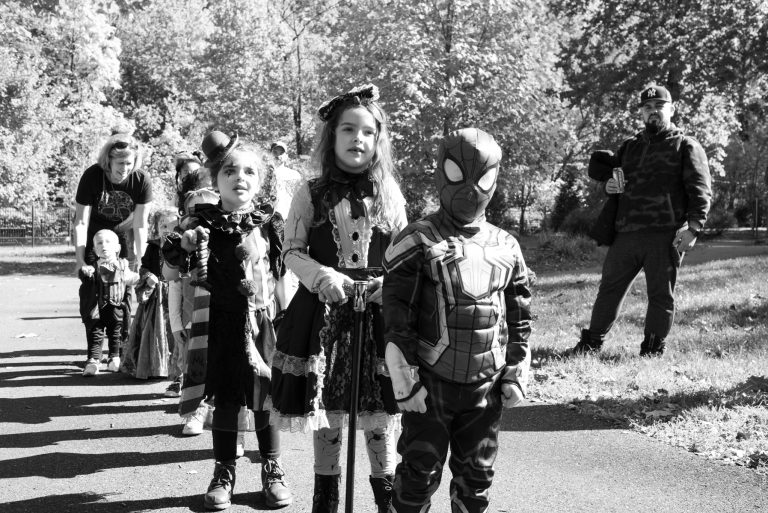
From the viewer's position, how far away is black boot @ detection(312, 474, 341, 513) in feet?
12.3

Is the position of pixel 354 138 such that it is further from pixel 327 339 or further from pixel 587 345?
pixel 587 345

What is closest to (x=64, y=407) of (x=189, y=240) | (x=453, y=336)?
(x=189, y=240)

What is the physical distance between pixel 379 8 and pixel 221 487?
18184 millimetres

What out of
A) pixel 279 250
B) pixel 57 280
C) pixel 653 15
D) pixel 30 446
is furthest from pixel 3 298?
pixel 653 15

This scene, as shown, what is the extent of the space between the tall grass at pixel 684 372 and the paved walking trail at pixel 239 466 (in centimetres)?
27

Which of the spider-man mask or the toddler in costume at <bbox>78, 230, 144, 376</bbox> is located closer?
the spider-man mask

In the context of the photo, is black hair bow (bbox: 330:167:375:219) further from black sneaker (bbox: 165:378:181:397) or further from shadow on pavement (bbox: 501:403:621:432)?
A: black sneaker (bbox: 165:378:181:397)

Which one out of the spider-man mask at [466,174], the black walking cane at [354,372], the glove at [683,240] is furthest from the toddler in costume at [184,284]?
the glove at [683,240]

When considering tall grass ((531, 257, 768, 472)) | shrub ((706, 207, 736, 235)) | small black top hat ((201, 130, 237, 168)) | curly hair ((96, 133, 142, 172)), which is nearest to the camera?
small black top hat ((201, 130, 237, 168))

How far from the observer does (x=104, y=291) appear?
7707mm

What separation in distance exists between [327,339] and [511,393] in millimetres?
976

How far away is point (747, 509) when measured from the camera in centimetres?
412

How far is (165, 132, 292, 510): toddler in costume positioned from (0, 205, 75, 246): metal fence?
105 feet

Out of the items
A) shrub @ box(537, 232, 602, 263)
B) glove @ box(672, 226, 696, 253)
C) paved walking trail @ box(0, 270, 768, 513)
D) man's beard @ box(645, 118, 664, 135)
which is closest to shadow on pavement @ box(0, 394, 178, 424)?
paved walking trail @ box(0, 270, 768, 513)
